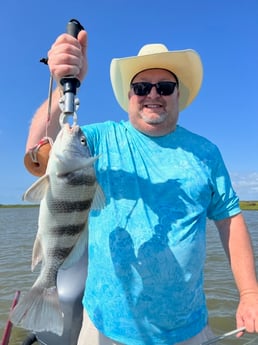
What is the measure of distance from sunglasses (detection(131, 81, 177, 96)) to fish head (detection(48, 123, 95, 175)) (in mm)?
1192

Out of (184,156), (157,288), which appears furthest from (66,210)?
(184,156)

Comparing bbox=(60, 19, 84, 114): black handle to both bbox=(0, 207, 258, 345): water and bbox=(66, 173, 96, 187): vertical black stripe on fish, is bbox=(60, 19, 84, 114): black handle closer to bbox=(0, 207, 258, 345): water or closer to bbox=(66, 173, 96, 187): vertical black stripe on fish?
bbox=(66, 173, 96, 187): vertical black stripe on fish

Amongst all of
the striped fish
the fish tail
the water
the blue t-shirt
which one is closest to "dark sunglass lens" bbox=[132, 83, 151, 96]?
the blue t-shirt

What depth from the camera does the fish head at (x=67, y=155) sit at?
2584 millimetres

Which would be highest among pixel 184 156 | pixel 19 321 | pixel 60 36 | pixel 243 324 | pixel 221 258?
pixel 60 36

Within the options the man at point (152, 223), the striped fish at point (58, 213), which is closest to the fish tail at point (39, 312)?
the striped fish at point (58, 213)

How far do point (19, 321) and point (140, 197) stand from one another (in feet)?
4.47

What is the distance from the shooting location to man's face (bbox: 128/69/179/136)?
3.55m

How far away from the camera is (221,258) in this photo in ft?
45.1

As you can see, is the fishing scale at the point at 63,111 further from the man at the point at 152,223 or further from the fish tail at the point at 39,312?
the fish tail at the point at 39,312

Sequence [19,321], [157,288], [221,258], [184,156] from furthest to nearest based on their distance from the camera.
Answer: [221,258], [184,156], [157,288], [19,321]

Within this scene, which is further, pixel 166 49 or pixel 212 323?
pixel 212 323

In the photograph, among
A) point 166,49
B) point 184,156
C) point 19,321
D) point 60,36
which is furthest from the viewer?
point 166,49

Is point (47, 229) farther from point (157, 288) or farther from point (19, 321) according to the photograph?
point (157, 288)
